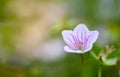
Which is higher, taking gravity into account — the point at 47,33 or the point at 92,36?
the point at 92,36

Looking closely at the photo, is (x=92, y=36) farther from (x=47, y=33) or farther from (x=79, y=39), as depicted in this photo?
(x=47, y=33)

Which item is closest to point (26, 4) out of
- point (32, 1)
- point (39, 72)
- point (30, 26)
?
point (32, 1)

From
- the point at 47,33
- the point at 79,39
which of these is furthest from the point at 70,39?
the point at 47,33

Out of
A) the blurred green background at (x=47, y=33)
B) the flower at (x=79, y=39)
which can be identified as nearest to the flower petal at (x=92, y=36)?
the flower at (x=79, y=39)

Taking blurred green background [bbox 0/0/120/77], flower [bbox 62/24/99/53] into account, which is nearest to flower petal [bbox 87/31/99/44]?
flower [bbox 62/24/99/53]

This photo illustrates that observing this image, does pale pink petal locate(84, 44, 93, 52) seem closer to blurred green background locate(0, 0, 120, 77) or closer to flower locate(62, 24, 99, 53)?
flower locate(62, 24, 99, 53)

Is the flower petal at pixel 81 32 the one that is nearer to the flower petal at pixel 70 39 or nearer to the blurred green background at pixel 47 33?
the flower petal at pixel 70 39
